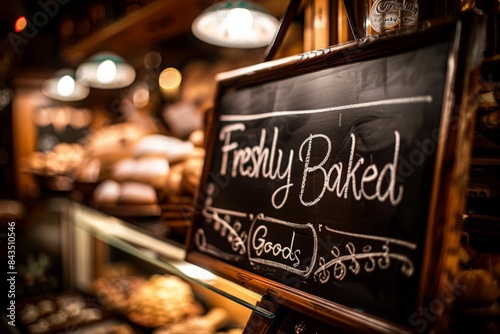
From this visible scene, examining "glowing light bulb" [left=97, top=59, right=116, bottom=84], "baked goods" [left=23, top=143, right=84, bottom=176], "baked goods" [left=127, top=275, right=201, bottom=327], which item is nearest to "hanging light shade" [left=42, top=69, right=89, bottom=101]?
"baked goods" [left=23, top=143, right=84, bottom=176]

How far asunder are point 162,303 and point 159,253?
33cm

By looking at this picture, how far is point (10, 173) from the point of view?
6.12m

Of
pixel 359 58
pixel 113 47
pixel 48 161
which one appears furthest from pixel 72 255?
pixel 359 58

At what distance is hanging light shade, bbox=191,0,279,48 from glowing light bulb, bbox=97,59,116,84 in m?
1.46

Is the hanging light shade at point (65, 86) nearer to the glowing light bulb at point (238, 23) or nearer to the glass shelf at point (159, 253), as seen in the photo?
the glass shelf at point (159, 253)

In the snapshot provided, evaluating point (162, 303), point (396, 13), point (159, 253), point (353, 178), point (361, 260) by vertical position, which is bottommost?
point (162, 303)

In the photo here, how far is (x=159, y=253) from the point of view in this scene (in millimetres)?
1562

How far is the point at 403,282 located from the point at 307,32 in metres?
1.01

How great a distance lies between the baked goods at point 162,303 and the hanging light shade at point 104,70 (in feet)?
6.54

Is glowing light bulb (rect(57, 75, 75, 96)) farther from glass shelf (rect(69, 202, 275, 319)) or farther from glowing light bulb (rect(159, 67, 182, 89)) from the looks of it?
glass shelf (rect(69, 202, 275, 319))

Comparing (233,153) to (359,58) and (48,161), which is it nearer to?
(359,58)

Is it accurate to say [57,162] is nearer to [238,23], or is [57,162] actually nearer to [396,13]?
[238,23]

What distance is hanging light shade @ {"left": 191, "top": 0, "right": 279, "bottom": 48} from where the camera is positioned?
1.75 metres

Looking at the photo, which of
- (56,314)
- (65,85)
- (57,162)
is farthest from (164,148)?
(57,162)
